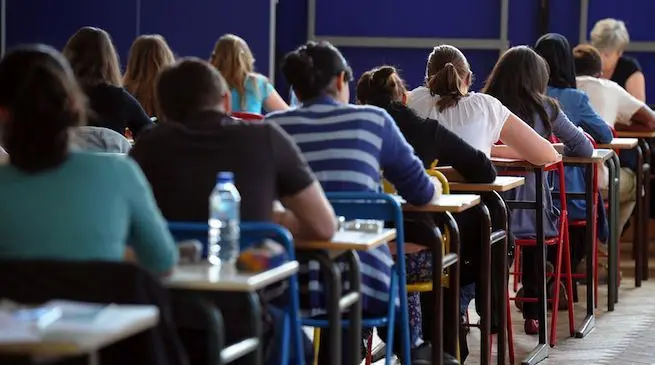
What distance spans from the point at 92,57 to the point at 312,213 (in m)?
2.21

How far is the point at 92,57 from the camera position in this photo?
5.39 m

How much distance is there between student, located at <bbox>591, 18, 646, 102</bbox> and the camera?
884 cm

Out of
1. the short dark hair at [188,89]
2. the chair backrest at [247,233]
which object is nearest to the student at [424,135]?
the short dark hair at [188,89]

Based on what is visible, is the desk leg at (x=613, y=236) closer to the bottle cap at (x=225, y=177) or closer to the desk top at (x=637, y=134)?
the desk top at (x=637, y=134)

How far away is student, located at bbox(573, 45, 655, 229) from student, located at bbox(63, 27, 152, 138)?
312cm

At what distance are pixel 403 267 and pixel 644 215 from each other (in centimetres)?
418

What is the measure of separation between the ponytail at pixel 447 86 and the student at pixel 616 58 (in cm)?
361

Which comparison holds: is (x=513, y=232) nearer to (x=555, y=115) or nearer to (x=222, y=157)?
(x=555, y=115)

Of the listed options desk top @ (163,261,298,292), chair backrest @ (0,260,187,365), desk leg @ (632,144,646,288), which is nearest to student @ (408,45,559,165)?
desk leg @ (632,144,646,288)

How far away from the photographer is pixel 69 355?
2205mm

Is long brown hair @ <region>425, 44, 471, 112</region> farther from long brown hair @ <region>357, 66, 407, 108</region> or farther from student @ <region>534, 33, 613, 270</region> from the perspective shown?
student @ <region>534, 33, 613, 270</region>

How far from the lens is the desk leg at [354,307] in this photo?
3646mm

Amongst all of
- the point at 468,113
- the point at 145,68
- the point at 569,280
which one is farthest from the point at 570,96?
the point at 145,68

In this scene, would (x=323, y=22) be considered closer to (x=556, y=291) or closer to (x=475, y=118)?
(x=556, y=291)
